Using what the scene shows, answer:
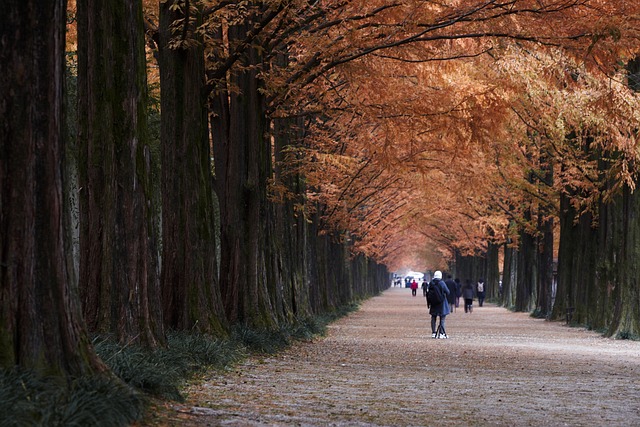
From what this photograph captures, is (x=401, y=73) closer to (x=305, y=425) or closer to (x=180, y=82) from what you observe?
(x=180, y=82)

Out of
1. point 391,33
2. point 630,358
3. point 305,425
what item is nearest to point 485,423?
point 305,425

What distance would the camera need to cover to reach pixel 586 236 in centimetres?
3781

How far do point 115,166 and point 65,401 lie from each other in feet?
17.9

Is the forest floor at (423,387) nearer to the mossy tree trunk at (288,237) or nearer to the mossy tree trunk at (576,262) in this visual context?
the mossy tree trunk at (288,237)

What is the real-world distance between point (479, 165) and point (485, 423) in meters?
31.4

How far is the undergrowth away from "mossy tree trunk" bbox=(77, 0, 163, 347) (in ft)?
2.37

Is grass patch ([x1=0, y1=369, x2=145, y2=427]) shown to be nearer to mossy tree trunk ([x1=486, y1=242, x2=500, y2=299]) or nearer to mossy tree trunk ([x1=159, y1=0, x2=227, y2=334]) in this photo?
mossy tree trunk ([x1=159, y1=0, x2=227, y2=334])

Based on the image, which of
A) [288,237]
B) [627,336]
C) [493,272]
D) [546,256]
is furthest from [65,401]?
[493,272]

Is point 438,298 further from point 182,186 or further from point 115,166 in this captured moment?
point 115,166

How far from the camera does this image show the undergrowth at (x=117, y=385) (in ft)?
25.2

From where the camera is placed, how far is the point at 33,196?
8883 mm

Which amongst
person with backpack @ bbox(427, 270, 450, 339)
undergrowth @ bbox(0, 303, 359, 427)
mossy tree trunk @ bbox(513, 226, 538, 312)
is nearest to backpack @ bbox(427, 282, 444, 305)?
person with backpack @ bbox(427, 270, 450, 339)

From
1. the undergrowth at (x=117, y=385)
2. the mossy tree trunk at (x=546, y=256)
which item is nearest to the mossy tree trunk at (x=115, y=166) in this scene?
the undergrowth at (x=117, y=385)

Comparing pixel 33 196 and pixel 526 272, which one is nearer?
pixel 33 196
